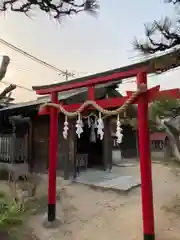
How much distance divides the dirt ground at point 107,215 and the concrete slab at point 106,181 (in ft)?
0.74

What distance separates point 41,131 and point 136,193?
15.5 feet

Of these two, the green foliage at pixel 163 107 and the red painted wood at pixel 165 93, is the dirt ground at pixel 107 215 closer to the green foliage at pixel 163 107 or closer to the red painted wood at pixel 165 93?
the green foliage at pixel 163 107

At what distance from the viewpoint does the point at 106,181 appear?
897 cm

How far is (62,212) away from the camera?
6.46m

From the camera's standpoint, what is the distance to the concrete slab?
816 cm

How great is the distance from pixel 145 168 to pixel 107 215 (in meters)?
2.73

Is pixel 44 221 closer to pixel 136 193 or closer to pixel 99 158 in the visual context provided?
pixel 136 193

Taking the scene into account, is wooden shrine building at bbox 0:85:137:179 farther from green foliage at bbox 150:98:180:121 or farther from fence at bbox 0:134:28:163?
green foliage at bbox 150:98:180:121

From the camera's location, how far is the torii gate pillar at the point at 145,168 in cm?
395

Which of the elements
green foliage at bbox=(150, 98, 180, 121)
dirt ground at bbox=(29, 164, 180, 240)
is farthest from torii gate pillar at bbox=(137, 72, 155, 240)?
dirt ground at bbox=(29, 164, 180, 240)

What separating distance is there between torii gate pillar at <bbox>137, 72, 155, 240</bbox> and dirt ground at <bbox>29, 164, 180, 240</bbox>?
1.17 m

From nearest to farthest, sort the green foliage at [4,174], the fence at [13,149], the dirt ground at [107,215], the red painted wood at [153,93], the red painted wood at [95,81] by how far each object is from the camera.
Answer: the red painted wood at [153,93], the red painted wood at [95,81], the dirt ground at [107,215], the green foliage at [4,174], the fence at [13,149]

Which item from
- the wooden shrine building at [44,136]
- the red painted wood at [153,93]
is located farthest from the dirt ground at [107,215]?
the red painted wood at [153,93]

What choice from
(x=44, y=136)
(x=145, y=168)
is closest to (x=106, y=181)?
(x=44, y=136)
